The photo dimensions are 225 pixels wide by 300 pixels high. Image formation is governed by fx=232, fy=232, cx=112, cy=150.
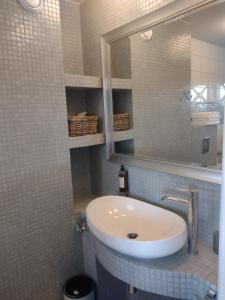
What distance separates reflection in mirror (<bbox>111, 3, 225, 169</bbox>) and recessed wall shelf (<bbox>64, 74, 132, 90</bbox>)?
0.01 meters

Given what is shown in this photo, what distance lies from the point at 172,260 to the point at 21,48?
1394mm

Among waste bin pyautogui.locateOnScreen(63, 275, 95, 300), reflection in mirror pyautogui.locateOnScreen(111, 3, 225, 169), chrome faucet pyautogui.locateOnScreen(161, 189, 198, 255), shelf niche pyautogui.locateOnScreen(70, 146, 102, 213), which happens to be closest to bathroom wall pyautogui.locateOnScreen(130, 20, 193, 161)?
reflection in mirror pyautogui.locateOnScreen(111, 3, 225, 169)

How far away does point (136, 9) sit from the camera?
139 cm

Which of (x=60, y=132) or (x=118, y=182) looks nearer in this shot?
(x=60, y=132)

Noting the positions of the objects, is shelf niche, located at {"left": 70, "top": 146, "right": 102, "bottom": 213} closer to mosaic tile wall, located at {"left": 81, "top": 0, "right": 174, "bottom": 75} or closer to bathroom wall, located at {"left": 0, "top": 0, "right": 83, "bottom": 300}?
bathroom wall, located at {"left": 0, "top": 0, "right": 83, "bottom": 300}

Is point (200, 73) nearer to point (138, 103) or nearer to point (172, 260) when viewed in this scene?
point (138, 103)

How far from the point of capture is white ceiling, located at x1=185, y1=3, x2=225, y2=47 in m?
1.06

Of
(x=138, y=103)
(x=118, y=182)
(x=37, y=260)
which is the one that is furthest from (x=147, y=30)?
(x=37, y=260)

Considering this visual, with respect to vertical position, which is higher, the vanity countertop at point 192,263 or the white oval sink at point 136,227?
the white oval sink at point 136,227

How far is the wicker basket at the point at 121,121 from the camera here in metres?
1.69

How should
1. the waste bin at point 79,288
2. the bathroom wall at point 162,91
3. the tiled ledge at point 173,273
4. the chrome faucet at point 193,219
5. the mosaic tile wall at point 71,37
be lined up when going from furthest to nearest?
the mosaic tile wall at point 71,37, the waste bin at point 79,288, the bathroom wall at point 162,91, the chrome faucet at point 193,219, the tiled ledge at point 173,273

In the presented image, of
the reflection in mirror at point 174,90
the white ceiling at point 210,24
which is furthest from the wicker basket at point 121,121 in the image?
the white ceiling at point 210,24

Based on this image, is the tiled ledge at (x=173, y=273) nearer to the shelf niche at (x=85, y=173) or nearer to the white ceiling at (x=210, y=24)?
the shelf niche at (x=85, y=173)

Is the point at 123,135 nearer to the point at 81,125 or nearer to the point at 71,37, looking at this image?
the point at 81,125
